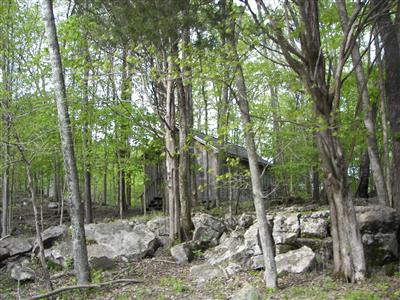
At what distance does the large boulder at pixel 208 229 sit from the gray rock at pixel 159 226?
167 centimetres

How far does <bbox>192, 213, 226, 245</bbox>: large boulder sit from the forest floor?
1.02 metres

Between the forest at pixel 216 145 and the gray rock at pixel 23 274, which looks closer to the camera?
the forest at pixel 216 145

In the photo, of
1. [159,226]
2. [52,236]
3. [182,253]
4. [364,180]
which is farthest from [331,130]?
[52,236]

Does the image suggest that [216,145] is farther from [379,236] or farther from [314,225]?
[379,236]

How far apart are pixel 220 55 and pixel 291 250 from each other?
4912mm

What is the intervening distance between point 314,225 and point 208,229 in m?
3.61

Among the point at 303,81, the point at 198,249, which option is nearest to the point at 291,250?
the point at 198,249

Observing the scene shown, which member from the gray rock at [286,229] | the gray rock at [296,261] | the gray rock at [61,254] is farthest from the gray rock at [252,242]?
the gray rock at [61,254]

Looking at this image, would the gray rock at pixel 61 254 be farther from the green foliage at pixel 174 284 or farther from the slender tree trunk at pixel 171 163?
the green foliage at pixel 174 284

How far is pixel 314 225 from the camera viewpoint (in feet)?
32.0

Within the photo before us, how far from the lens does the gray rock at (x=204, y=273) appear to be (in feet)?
29.8

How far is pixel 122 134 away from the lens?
16.9 metres

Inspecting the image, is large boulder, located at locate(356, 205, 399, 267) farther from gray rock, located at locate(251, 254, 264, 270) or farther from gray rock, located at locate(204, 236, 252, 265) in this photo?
gray rock, located at locate(204, 236, 252, 265)

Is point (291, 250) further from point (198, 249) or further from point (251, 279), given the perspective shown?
point (198, 249)
